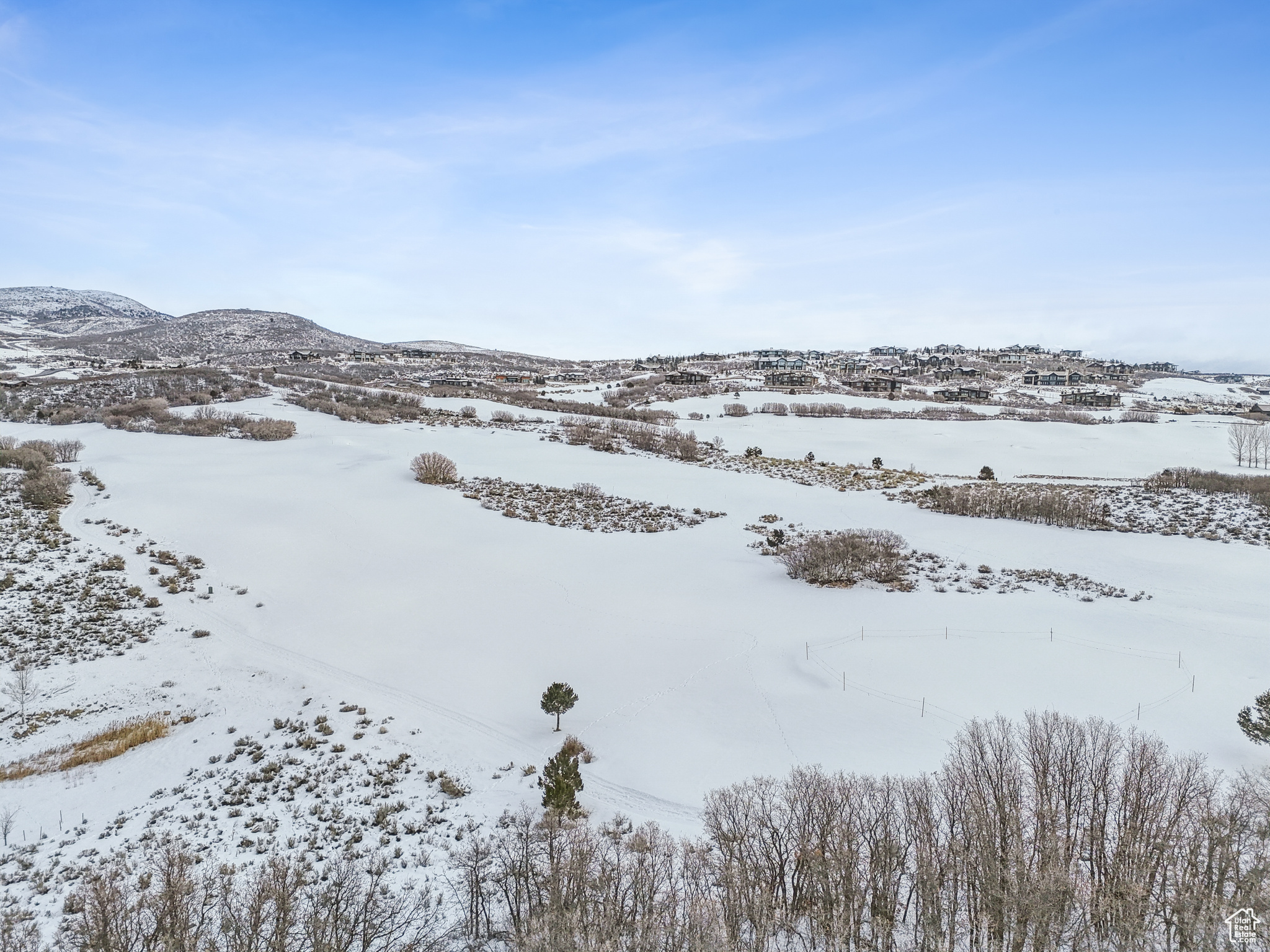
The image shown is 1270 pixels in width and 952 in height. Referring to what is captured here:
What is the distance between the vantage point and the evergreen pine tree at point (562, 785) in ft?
33.7

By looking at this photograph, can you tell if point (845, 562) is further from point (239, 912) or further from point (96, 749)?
point (96, 749)

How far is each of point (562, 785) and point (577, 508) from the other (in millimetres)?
21356

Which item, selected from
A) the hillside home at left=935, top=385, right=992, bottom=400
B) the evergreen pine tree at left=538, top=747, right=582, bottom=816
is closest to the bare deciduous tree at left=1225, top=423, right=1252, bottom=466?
the hillside home at left=935, top=385, right=992, bottom=400

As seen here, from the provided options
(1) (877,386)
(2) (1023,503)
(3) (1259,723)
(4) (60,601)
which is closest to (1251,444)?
(2) (1023,503)

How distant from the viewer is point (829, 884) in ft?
24.8

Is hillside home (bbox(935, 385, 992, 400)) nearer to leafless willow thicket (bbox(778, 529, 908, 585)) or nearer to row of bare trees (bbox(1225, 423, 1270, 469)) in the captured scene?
row of bare trees (bbox(1225, 423, 1270, 469))

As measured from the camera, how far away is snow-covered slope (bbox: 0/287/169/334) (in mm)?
155125

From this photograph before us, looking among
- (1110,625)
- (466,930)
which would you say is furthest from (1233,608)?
(466,930)

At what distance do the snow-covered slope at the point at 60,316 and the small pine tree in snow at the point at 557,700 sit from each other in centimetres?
19111

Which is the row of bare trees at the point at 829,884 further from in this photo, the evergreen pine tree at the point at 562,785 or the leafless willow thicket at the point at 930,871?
the evergreen pine tree at the point at 562,785

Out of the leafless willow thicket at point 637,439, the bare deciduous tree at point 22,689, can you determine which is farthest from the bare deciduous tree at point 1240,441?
the bare deciduous tree at point 22,689

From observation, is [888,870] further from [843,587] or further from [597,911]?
[843,587]

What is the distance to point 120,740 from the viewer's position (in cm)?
1244

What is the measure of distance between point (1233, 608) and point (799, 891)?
768 inches
